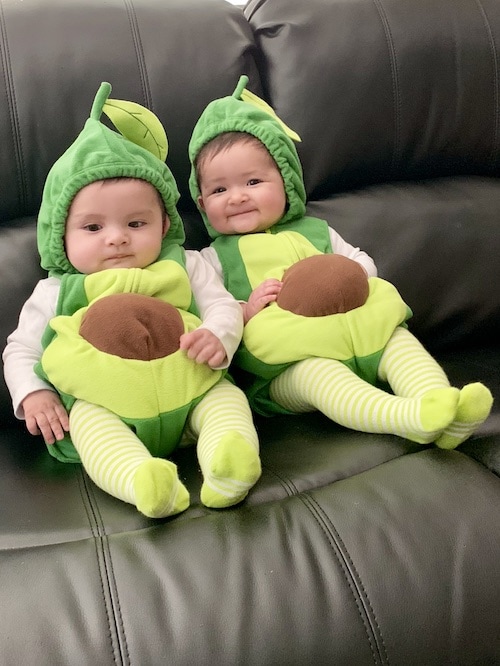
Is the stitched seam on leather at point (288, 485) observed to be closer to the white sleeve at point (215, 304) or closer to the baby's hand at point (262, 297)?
the white sleeve at point (215, 304)

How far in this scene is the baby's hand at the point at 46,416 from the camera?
1.03 m

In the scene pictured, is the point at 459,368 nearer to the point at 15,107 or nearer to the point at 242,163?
the point at 242,163

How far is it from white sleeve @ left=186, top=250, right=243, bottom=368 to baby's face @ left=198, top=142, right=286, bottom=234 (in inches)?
3.8

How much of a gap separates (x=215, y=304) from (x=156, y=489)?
1.50 feet

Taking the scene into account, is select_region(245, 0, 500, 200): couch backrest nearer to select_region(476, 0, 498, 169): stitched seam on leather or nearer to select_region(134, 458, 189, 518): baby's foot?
select_region(476, 0, 498, 169): stitched seam on leather

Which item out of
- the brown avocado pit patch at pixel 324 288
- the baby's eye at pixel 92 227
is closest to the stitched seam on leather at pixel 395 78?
the brown avocado pit patch at pixel 324 288

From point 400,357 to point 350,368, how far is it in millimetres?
81

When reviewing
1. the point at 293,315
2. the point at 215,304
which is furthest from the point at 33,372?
the point at 293,315

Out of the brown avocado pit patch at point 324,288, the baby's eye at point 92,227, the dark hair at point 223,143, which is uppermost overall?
the dark hair at point 223,143

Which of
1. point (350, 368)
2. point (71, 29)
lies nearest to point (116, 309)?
point (350, 368)

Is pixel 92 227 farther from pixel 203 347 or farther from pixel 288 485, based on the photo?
pixel 288 485

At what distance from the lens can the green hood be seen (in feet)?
4.21

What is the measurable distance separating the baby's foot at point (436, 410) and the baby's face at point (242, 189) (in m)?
0.53

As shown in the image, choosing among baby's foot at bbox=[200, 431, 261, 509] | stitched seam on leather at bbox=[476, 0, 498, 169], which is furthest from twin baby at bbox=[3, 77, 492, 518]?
stitched seam on leather at bbox=[476, 0, 498, 169]
